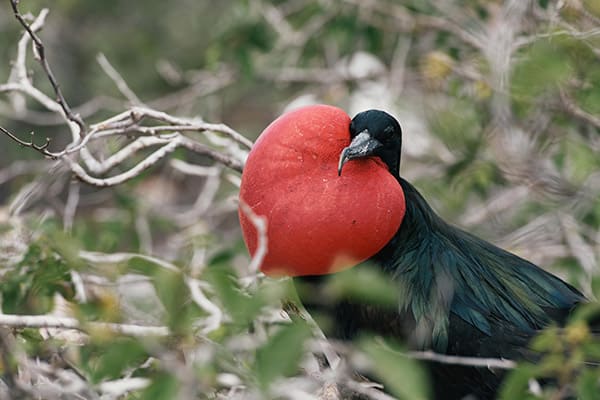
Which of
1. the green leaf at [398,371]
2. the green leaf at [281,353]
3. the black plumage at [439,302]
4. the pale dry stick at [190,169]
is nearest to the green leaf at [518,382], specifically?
the green leaf at [398,371]

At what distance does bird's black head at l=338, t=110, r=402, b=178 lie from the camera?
5.25ft

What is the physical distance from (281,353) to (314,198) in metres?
0.64

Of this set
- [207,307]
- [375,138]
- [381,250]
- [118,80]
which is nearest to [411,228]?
[381,250]

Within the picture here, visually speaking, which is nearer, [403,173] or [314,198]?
[314,198]

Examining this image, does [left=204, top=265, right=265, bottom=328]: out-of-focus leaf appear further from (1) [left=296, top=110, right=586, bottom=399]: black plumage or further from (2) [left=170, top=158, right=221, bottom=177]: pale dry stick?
(2) [left=170, top=158, right=221, bottom=177]: pale dry stick

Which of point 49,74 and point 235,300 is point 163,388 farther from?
point 49,74

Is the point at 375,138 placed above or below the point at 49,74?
below

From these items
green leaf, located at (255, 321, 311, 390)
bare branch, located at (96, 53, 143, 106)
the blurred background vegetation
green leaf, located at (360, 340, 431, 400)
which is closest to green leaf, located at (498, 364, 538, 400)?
the blurred background vegetation

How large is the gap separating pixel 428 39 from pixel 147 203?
1287 mm

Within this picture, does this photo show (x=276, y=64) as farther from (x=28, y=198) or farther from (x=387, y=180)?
(x=387, y=180)

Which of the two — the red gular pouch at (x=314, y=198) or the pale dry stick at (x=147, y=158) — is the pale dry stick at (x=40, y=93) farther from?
the red gular pouch at (x=314, y=198)

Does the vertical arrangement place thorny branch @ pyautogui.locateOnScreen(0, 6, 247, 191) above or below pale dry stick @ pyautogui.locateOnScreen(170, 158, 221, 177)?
above

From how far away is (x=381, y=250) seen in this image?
1.72 m

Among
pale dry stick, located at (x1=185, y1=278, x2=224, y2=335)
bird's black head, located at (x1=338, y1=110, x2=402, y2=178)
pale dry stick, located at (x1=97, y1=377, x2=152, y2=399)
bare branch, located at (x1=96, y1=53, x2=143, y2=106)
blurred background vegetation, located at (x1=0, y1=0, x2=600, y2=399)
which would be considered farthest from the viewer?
bare branch, located at (x1=96, y1=53, x2=143, y2=106)
